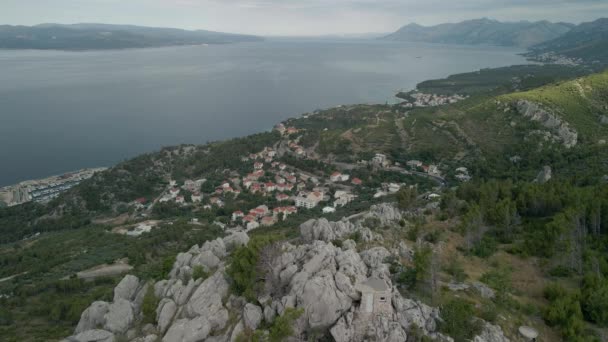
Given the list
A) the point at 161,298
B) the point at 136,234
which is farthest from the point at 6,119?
the point at 161,298

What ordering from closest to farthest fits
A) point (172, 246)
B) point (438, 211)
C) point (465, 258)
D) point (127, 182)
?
1. point (465, 258)
2. point (438, 211)
3. point (172, 246)
4. point (127, 182)

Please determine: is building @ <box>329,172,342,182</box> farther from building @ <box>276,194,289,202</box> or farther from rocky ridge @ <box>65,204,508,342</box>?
rocky ridge @ <box>65,204,508,342</box>

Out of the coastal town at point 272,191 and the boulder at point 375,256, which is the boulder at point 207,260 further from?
the coastal town at point 272,191

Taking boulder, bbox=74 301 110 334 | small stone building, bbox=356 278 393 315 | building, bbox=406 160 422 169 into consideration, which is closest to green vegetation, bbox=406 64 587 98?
building, bbox=406 160 422 169

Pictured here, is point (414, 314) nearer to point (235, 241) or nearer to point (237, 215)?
point (235, 241)

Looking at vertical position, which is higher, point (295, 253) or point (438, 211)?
point (295, 253)

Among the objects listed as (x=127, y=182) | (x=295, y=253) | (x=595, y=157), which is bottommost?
(x=127, y=182)

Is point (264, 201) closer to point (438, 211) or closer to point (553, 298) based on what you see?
point (438, 211)

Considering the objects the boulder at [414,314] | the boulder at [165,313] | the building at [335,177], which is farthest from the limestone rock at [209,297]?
the building at [335,177]
